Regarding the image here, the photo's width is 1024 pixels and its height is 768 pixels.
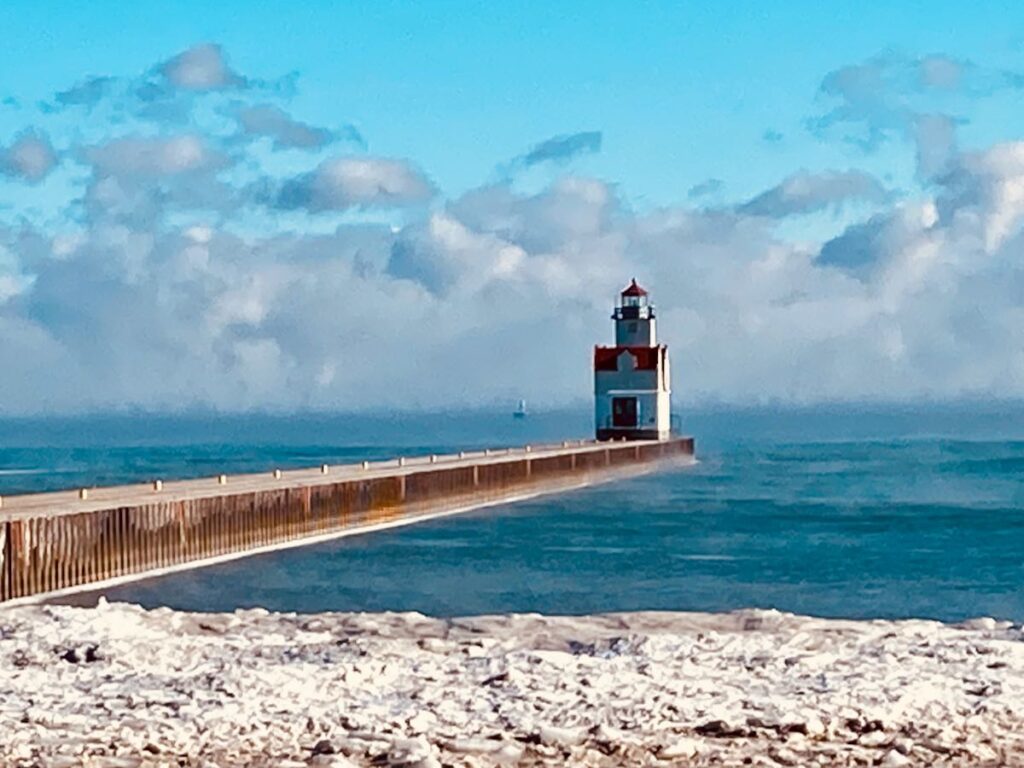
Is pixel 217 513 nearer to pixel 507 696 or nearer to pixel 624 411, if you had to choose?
pixel 507 696

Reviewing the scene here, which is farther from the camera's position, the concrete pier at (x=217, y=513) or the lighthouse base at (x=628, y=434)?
the lighthouse base at (x=628, y=434)

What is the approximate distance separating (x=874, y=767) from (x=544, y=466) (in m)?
48.3

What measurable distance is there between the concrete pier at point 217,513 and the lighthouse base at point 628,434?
1528 centimetres

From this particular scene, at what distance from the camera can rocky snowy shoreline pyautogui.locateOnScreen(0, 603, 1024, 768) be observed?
10.9m

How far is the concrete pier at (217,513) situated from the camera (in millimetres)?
25625

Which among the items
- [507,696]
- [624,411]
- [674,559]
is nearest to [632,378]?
[624,411]

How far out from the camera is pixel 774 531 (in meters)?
44.6

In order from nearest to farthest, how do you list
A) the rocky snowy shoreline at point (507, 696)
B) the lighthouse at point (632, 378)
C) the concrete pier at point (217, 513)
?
the rocky snowy shoreline at point (507, 696) < the concrete pier at point (217, 513) < the lighthouse at point (632, 378)

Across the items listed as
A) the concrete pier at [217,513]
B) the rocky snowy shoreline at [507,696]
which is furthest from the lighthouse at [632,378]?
the rocky snowy shoreline at [507,696]

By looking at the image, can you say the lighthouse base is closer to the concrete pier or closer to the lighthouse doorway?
the lighthouse doorway

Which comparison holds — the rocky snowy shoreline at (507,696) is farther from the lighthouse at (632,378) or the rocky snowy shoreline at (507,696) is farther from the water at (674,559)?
the lighthouse at (632,378)

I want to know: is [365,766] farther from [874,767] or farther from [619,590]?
[619,590]

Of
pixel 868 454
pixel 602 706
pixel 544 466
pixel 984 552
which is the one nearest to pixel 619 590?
pixel 984 552

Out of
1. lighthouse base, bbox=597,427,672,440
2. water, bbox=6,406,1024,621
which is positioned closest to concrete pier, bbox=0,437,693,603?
water, bbox=6,406,1024,621
